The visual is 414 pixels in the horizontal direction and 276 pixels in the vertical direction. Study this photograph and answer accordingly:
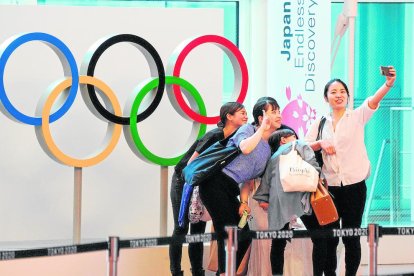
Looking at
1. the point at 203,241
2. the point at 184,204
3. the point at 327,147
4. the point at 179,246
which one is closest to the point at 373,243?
the point at 203,241

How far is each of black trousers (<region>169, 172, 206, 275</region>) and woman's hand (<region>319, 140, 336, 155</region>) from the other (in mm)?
1335

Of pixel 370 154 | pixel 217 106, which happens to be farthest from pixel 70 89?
pixel 370 154

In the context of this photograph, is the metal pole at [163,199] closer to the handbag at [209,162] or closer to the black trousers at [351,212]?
the handbag at [209,162]

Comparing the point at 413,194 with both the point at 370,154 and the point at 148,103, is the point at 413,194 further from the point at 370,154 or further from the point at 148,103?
the point at 148,103

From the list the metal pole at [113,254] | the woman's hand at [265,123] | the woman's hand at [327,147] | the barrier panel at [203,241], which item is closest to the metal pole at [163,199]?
the woman's hand at [265,123]

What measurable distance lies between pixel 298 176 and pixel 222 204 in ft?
2.25

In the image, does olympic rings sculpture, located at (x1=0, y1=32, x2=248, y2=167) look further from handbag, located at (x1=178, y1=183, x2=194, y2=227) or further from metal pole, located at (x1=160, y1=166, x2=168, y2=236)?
handbag, located at (x1=178, y1=183, x2=194, y2=227)

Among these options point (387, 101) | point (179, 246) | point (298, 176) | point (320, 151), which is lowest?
point (179, 246)

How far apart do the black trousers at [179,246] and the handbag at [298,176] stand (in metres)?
1.08

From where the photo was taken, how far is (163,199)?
35.1 feet

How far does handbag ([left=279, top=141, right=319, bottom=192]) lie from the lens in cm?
919

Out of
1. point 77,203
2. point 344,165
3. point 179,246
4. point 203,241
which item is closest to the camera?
point 203,241

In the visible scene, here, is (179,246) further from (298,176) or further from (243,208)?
(298,176)

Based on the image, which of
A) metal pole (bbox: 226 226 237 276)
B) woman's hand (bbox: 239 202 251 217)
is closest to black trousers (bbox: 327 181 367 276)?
woman's hand (bbox: 239 202 251 217)
